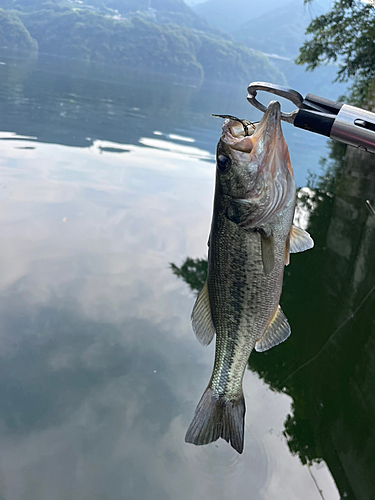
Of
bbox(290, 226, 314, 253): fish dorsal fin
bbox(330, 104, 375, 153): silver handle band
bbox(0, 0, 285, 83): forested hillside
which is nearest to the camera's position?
bbox(330, 104, 375, 153): silver handle band

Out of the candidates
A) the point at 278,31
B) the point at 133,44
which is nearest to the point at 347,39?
the point at 133,44

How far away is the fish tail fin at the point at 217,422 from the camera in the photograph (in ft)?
5.65

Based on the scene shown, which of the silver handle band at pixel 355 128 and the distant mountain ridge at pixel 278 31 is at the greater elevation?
the distant mountain ridge at pixel 278 31

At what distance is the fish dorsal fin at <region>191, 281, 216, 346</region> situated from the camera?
1767 millimetres

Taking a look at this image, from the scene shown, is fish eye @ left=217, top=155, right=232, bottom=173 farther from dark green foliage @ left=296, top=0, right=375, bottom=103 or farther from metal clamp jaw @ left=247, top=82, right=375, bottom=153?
dark green foliage @ left=296, top=0, right=375, bottom=103

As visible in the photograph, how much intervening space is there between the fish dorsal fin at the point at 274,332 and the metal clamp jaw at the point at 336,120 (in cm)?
79

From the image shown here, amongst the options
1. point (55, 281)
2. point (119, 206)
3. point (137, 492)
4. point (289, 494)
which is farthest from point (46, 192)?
point (289, 494)

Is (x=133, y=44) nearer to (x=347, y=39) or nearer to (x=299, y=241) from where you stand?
(x=347, y=39)

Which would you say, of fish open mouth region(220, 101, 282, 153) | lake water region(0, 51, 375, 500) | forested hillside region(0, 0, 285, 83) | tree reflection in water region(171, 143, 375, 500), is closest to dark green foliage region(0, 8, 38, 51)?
forested hillside region(0, 0, 285, 83)

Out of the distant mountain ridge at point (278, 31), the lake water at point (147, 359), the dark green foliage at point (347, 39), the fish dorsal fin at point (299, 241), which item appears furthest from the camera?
the distant mountain ridge at point (278, 31)

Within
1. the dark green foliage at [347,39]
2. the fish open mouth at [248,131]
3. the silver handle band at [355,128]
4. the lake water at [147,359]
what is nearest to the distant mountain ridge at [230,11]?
the dark green foliage at [347,39]

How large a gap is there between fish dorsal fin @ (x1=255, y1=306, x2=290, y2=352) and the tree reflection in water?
84.3 inches

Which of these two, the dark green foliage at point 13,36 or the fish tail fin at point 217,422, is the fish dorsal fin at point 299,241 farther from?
the dark green foliage at point 13,36

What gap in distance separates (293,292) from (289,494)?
293cm
